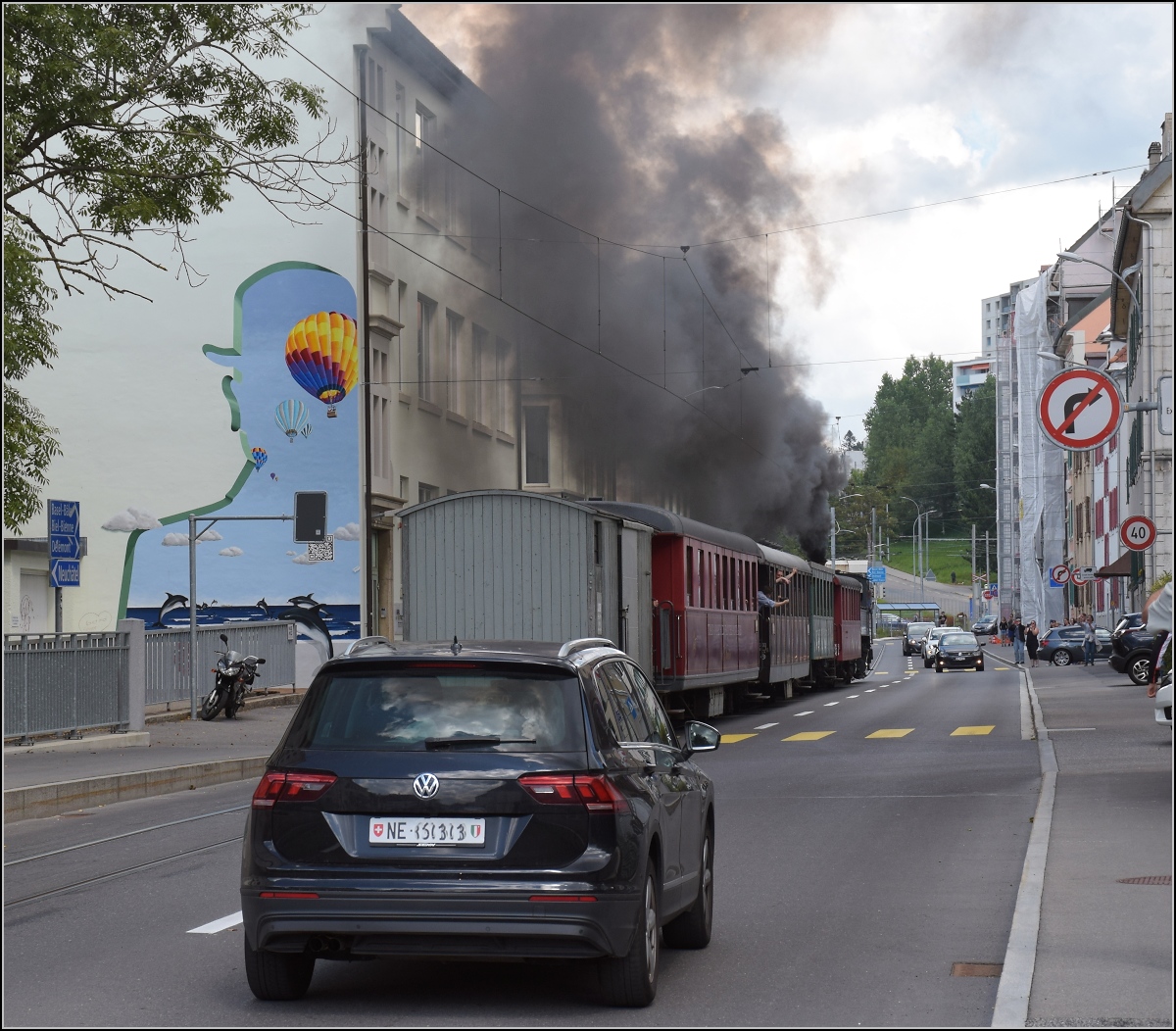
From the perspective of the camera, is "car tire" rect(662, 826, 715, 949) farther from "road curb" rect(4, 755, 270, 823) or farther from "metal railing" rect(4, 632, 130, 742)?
"metal railing" rect(4, 632, 130, 742)

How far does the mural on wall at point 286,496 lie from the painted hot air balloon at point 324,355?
0.02 metres

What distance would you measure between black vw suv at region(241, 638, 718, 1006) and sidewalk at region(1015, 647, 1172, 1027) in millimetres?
1528

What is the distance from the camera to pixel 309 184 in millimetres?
34188

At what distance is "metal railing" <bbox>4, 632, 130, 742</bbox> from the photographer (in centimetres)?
1864

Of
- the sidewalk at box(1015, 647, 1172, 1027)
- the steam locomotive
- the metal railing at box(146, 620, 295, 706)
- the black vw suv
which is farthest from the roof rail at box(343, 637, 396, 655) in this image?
the metal railing at box(146, 620, 295, 706)

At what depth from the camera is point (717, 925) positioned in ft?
27.6

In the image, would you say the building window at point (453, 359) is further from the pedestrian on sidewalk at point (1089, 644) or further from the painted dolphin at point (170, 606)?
the pedestrian on sidewalk at point (1089, 644)

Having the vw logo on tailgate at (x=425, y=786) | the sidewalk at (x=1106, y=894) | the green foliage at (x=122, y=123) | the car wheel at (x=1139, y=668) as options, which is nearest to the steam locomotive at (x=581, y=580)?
the sidewalk at (x=1106, y=894)

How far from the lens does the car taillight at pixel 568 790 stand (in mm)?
6238

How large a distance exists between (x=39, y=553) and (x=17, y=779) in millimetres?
18974

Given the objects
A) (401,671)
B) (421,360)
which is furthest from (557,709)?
(421,360)

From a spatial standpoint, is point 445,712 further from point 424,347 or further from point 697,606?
point 424,347

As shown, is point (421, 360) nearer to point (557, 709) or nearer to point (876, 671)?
point (876, 671)

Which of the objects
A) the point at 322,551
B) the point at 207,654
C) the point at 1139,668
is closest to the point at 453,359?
the point at 322,551
